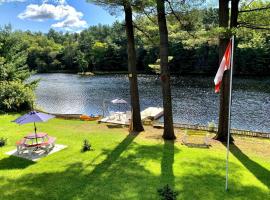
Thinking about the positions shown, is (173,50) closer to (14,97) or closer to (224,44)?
(14,97)

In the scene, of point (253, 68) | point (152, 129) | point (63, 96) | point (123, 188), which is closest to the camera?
point (123, 188)

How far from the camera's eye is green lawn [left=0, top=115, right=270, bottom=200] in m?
7.57

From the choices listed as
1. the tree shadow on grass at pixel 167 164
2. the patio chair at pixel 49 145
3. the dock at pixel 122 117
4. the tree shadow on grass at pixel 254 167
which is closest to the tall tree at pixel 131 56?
the dock at pixel 122 117

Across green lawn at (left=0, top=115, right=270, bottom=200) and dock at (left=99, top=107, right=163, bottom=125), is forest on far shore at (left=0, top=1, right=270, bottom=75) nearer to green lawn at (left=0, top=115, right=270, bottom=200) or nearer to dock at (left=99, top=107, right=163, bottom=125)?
dock at (left=99, top=107, right=163, bottom=125)

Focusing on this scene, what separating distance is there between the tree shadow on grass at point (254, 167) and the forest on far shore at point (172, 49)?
489cm

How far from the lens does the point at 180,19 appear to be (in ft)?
Answer: 46.5

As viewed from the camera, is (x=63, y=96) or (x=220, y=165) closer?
(x=220, y=165)

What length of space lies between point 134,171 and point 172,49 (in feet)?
215

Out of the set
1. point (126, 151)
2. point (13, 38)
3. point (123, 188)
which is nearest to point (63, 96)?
point (13, 38)

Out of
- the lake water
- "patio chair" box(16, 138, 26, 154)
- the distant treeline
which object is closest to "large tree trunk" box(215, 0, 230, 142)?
the distant treeline

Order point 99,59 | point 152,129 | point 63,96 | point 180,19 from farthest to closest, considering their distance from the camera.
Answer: point 99,59
point 63,96
point 152,129
point 180,19

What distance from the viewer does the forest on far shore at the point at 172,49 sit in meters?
14.0

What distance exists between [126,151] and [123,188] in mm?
3581

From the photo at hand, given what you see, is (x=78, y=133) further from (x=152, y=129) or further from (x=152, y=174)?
(x=152, y=174)
